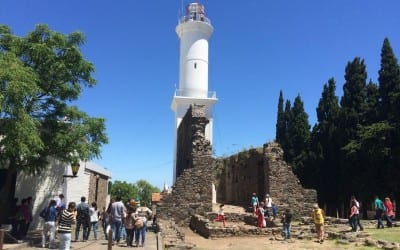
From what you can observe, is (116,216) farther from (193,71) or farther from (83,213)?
(193,71)

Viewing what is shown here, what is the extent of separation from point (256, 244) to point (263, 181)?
12.8 m

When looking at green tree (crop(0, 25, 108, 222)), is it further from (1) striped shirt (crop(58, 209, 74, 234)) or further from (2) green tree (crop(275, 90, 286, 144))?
(2) green tree (crop(275, 90, 286, 144))

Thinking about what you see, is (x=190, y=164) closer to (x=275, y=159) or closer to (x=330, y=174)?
(x=275, y=159)

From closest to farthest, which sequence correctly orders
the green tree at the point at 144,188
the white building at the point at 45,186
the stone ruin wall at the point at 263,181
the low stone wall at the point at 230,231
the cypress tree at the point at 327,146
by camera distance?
the white building at the point at 45,186
the low stone wall at the point at 230,231
the stone ruin wall at the point at 263,181
the cypress tree at the point at 327,146
the green tree at the point at 144,188


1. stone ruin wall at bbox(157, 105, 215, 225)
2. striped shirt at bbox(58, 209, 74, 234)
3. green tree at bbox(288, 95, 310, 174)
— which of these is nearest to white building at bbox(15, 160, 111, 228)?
stone ruin wall at bbox(157, 105, 215, 225)

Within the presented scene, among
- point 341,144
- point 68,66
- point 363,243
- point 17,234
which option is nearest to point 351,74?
point 341,144

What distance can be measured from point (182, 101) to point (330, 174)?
14875 mm

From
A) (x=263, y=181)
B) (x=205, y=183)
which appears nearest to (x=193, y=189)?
(x=205, y=183)

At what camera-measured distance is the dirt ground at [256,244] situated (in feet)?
52.8

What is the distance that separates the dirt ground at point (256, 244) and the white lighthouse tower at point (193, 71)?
22046 millimetres

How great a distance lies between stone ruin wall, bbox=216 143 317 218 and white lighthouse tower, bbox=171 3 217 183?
459 centimetres

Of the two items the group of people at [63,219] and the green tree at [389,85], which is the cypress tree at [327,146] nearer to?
the green tree at [389,85]

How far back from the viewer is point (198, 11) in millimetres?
45781

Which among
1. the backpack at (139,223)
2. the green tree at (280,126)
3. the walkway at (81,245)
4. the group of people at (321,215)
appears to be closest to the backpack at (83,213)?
the walkway at (81,245)
